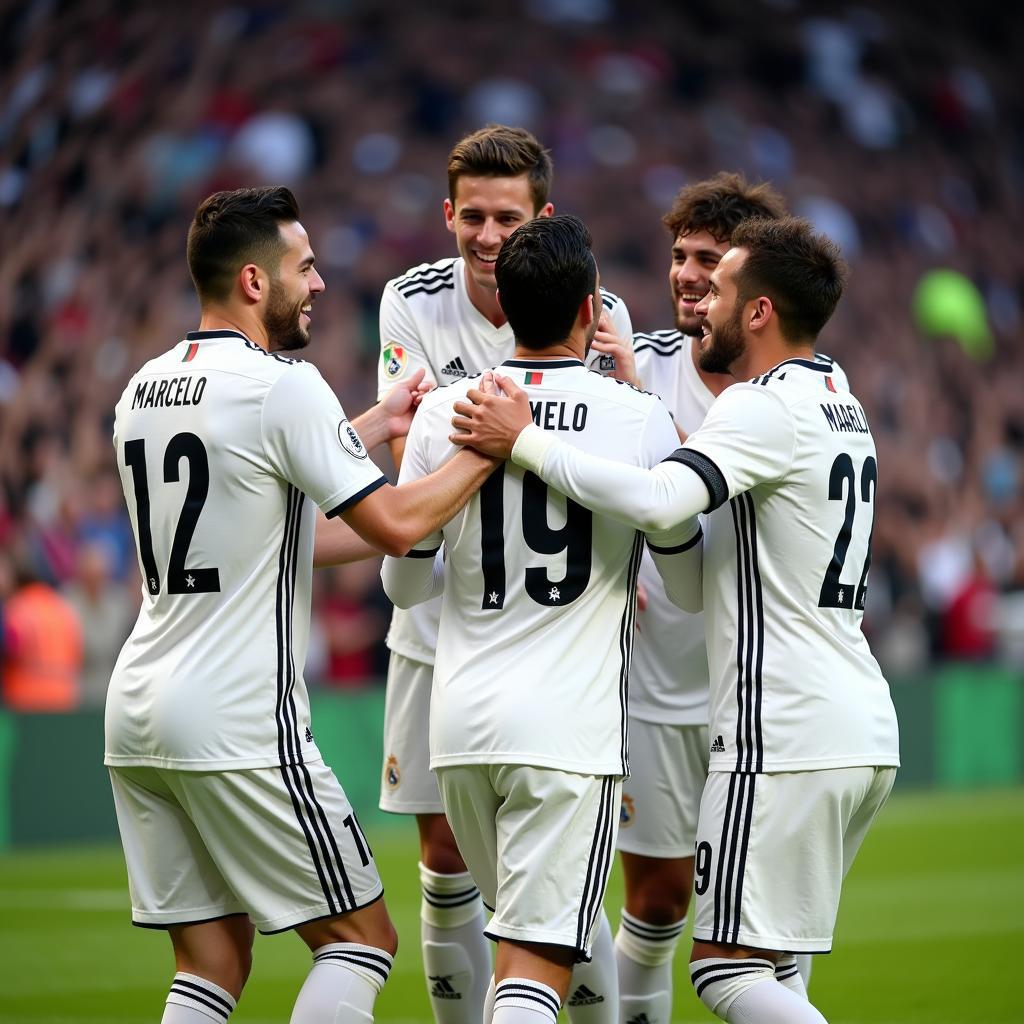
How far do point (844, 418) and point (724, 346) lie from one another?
1.28 ft

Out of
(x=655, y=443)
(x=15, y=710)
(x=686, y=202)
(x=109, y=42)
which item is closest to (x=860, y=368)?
(x=109, y=42)

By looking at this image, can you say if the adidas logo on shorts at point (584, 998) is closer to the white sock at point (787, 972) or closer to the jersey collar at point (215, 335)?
the white sock at point (787, 972)

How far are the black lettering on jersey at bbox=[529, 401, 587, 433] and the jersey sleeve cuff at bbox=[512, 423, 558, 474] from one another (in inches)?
3.8

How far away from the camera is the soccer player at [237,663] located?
161 inches

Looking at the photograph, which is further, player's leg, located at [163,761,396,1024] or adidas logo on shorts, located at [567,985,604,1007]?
adidas logo on shorts, located at [567,985,604,1007]

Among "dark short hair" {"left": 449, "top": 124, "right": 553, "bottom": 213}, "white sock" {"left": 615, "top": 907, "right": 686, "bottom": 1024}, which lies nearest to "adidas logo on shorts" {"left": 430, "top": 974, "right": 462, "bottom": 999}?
"white sock" {"left": 615, "top": 907, "right": 686, "bottom": 1024}

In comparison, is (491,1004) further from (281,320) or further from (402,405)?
(281,320)

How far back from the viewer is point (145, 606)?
4270 millimetres

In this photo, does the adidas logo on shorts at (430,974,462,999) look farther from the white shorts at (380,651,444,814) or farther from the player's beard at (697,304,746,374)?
the player's beard at (697,304,746,374)

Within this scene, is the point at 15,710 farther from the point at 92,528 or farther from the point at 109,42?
the point at 109,42

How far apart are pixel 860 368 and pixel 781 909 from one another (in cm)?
1512

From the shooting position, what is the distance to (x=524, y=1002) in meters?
3.98

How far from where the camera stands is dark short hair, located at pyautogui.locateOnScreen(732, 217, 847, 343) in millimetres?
4406

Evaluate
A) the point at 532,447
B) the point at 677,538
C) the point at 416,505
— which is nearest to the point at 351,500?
the point at 416,505
